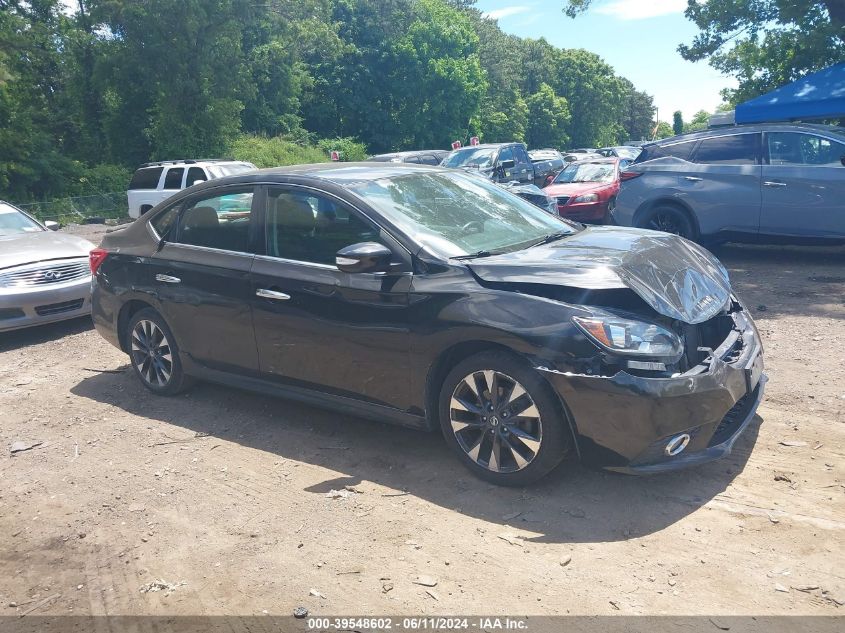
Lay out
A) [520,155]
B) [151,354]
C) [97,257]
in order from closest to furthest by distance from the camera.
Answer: [151,354] < [97,257] < [520,155]

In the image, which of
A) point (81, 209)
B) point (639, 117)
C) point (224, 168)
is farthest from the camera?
point (639, 117)

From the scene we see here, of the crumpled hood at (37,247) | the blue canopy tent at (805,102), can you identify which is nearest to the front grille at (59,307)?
the crumpled hood at (37,247)

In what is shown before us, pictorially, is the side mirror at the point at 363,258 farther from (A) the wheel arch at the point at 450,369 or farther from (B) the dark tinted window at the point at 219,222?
(B) the dark tinted window at the point at 219,222

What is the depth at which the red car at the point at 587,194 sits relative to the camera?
45.9 feet

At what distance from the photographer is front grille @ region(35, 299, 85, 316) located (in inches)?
322

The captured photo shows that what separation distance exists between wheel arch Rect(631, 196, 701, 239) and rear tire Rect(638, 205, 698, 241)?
2cm

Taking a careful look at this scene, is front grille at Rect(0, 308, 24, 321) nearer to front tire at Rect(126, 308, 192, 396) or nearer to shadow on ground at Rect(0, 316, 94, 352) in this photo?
shadow on ground at Rect(0, 316, 94, 352)

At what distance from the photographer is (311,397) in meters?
4.89

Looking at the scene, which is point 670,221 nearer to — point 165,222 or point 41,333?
point 165,222

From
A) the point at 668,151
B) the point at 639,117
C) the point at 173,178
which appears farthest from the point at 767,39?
the point at 639,117

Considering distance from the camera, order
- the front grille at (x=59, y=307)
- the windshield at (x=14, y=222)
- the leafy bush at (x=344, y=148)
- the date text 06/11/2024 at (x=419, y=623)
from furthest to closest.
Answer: the leafy bush at (x=344, y=148) < the windshield at (x=14, y=222) < the front grille at (x=59, y=307) < the date text 06/11/2024 at (x=419, y=623)

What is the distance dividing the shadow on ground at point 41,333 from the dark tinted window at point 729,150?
832 centimetres

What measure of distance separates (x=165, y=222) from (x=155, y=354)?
1050mm

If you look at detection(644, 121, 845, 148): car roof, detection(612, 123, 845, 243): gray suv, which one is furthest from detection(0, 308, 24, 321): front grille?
detection(644, 121, 845, 148): car roof
